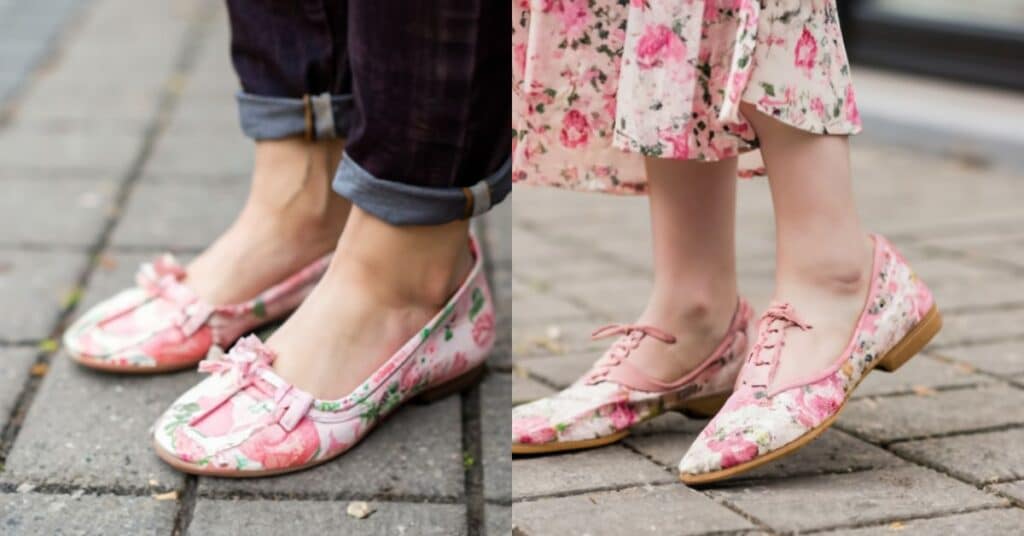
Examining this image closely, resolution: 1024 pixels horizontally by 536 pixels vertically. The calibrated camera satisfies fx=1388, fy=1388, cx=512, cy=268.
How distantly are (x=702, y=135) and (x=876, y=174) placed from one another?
1.96 meters

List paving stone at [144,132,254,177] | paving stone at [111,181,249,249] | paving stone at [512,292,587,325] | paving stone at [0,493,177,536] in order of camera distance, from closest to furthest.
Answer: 1. paving stone at [0,493,177,536]
2. paving stone at [512,292,587,325]
3. paving stone at [111,181,249,249]
4. paving stone at [144,132,254,177]

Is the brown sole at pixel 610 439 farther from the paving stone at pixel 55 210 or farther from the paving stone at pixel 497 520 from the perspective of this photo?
the paving stone at pixel 55 210

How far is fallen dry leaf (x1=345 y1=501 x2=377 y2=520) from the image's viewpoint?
55.4 inches

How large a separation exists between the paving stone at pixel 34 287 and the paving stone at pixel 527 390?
66 cm

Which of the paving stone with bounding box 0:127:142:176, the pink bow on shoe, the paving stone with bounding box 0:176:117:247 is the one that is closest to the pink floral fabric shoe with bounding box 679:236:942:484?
the pink bow on shoe

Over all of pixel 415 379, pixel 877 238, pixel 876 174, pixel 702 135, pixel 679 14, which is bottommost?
pixel 876 174

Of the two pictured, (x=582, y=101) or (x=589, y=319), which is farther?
(x=589, y=319)

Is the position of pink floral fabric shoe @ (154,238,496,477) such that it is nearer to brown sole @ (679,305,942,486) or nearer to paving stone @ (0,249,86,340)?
brown sole @ (679,305,942,486)

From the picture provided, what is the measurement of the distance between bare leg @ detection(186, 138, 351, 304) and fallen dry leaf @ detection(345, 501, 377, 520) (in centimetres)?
45

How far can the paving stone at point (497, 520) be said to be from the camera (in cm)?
140

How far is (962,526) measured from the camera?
50.3 inches

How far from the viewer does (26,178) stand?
2.64m

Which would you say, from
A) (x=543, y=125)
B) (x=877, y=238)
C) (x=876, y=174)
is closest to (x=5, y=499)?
(x=543, y=125)

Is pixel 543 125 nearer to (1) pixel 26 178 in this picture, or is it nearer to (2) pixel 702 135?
(2) pixel 702 135
